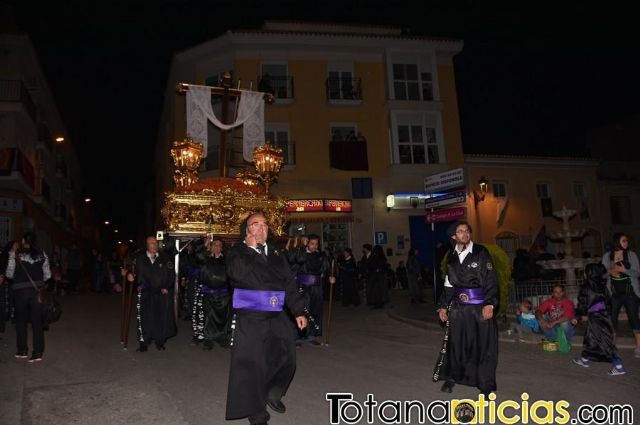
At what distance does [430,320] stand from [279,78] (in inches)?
617

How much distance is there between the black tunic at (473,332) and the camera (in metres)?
5.56

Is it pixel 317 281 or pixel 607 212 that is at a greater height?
pixel 607 212

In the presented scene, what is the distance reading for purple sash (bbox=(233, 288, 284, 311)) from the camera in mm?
4980

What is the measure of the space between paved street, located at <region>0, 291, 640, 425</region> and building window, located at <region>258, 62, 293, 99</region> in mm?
16270

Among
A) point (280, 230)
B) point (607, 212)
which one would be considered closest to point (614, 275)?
point (280, 230)

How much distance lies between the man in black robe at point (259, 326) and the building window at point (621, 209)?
2922cm

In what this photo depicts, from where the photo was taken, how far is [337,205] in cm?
2317

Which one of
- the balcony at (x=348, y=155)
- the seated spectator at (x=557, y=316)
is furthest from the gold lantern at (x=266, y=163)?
the balcony at (x=348, y=155)

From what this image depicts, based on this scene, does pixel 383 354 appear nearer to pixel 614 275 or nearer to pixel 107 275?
pixel 614 275

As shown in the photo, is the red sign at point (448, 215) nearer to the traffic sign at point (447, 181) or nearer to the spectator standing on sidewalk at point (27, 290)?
the traffic sign at point (447, 181)

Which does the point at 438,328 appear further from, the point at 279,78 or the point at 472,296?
the point at 279,78

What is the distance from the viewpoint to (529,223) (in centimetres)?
2614

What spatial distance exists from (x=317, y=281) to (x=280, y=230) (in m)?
2.02

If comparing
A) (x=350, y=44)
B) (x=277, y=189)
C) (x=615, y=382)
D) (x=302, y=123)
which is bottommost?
(x=615, y=382)
